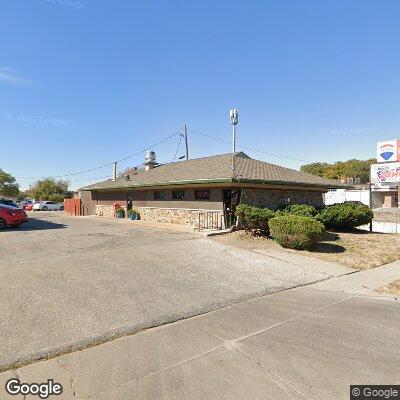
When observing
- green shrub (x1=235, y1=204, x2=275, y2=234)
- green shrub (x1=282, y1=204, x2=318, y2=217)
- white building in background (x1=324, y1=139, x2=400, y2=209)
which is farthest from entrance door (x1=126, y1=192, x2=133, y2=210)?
white building in background (x1=324, y1=139, x2=400, y2=209)

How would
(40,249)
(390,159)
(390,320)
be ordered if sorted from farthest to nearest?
(390,159)
(40,249)
(390,320)

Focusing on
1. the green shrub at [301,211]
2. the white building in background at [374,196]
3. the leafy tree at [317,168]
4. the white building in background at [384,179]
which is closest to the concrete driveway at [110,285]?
the green shrub at [301,211]

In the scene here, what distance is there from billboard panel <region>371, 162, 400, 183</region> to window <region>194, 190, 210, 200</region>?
4046 centimetres

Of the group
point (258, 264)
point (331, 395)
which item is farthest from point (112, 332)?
point (258, 264)

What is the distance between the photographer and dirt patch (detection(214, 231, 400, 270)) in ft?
35.3

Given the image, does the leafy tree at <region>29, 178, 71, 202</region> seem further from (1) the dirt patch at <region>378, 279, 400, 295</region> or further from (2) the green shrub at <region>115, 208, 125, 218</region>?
(1) the dirt patch at <region>378, 279, 400, 295</region>

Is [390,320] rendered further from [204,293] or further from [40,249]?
[40,249]

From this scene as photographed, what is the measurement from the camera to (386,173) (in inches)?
1868

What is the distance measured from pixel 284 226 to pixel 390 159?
43.9 meters

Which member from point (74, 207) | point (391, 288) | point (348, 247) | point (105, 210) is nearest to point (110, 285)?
point (391, 288)

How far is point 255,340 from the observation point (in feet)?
15.4

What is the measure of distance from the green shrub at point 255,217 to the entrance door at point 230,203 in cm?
125

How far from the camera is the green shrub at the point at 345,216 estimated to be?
627 inches

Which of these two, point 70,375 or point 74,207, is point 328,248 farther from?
point 74,207
